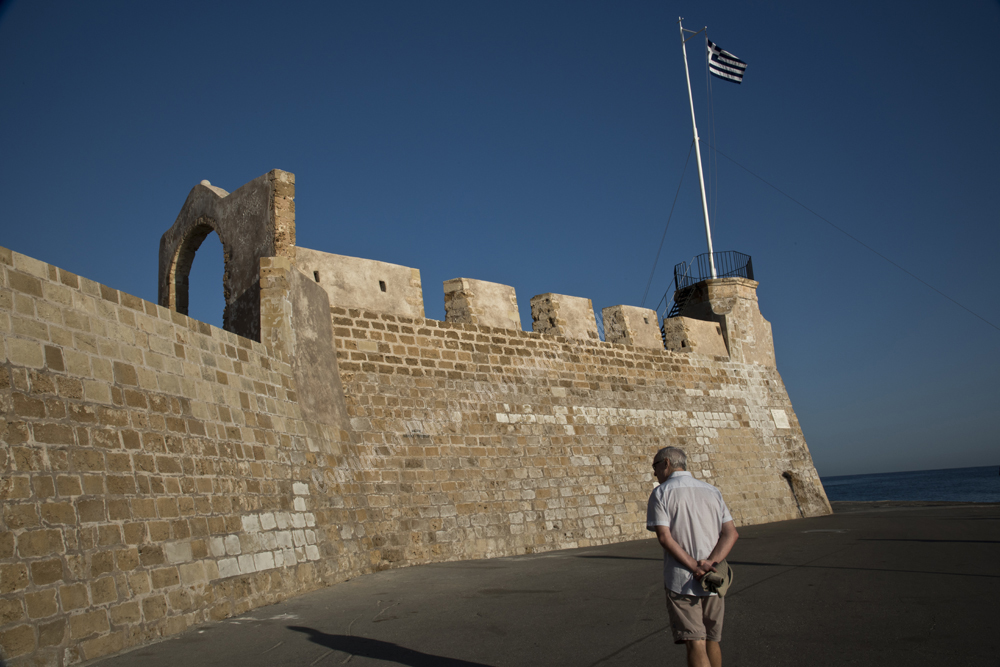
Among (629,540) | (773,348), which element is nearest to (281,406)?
(629,540)

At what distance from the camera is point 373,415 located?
9.91 meters

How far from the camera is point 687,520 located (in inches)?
140

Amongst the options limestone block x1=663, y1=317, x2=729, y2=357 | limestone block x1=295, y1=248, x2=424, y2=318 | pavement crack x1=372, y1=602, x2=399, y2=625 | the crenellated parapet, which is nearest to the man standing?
pavement crack x1=372, y1=602, x2=399, y2=625

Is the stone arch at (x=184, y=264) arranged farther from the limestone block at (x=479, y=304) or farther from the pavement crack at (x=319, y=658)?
the pavement crack at (x=319, y=658)

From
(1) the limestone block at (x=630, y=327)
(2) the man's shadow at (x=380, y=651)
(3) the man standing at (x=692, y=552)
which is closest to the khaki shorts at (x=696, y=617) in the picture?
(3) the man standing at (x=692, y=552)

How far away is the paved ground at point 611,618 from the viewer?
447 cm

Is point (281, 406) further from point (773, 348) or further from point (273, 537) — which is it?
point (773, 348)

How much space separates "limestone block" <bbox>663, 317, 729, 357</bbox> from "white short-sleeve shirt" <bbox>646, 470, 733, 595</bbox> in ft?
39.4

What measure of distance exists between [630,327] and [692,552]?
37.0 ft

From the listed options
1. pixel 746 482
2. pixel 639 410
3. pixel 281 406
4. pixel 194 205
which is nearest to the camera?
pixel 281 406

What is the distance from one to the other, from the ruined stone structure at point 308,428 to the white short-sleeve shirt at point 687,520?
3.93m

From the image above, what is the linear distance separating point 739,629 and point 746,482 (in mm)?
10964

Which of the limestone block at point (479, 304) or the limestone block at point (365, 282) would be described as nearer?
the limestone block at point (365, 282)

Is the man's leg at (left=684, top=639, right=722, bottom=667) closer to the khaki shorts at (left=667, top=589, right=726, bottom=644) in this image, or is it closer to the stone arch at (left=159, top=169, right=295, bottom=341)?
the khaki shorts at (left=667, top=589, right=726, bottom=644)
